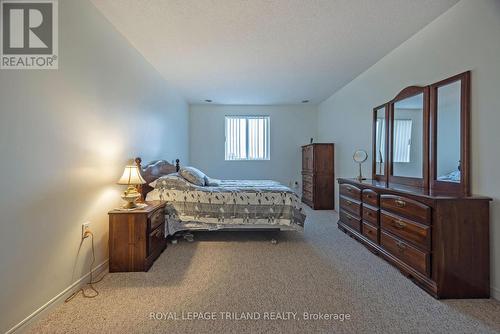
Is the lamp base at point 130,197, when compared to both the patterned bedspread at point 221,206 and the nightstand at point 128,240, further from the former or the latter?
the patterned bedspread at point 221,206

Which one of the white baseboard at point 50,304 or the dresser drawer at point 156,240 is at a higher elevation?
the dresser drawer at point 156,240

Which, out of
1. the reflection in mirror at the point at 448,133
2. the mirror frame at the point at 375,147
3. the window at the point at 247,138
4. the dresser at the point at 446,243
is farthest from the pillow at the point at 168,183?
the window at the point at 247,138

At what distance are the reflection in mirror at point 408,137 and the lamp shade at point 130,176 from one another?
3022 millimetres

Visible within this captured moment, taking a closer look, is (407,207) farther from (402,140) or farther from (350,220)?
(350,220)

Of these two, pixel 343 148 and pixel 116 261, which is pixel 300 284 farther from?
pixel 343 148

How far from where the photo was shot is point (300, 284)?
205cm

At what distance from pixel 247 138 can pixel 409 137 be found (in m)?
3.91

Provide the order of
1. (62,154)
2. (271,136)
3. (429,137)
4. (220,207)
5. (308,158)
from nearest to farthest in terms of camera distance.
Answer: (62,154) < (429,137) < (220,207) < (308,158) < (271,136)

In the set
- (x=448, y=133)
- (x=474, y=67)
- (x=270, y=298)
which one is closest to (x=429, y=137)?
(x=448, y=133)

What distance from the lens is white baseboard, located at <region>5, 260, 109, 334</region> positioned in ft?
4.78

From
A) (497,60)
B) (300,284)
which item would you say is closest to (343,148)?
(497,60)

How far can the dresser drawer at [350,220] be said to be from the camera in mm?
3069

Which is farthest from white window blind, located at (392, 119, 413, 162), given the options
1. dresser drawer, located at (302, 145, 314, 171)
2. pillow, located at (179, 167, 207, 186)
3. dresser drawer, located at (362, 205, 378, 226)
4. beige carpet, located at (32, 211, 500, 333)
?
pillow, located at (179, 167, 207, 186)

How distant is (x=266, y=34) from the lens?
2.60 meters
